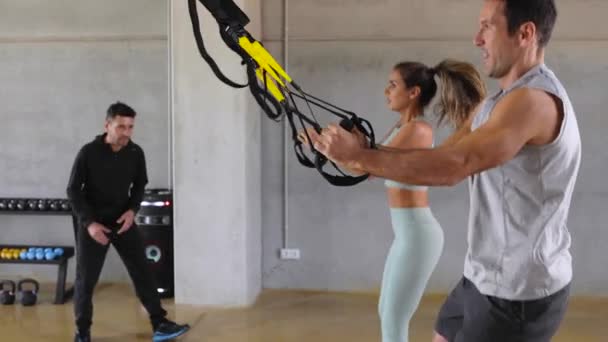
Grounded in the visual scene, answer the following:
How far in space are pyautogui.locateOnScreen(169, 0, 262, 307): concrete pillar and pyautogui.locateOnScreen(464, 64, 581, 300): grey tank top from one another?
320 centimetres

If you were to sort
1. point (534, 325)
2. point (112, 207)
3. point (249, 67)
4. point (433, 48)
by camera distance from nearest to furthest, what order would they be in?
point (534, 325) → point (249, 67) → point (112, 207) → point (433, 48)

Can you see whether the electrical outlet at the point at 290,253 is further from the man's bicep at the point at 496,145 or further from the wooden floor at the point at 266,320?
the man's bicep at the point at 496,145

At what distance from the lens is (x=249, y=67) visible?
1.91 m

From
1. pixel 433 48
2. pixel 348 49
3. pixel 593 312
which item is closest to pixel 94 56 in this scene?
pixel 348 49

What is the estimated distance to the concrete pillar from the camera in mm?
4762

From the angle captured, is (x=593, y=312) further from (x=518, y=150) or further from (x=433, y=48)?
(x=518, y=150)

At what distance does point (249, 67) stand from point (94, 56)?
162 inches

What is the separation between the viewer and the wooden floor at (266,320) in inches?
168

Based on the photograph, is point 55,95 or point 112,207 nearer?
point 112,207

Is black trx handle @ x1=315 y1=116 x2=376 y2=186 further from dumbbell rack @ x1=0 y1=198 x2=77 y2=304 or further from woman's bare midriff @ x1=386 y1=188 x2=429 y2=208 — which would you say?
dumbbell rack @ x1=0 y1=198 x2=77 y2=304

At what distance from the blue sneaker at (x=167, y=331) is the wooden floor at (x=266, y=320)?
0.26 feet

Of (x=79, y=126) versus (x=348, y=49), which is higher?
(x=348, y=49)

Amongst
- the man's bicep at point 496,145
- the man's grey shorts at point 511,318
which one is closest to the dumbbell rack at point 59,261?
the man's grey shorts at point 511,318

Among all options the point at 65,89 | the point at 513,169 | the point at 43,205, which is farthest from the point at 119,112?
the point at 513,169
